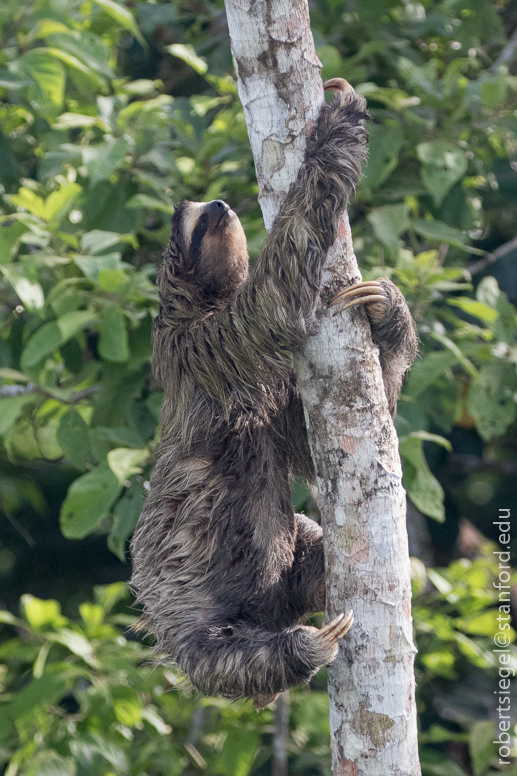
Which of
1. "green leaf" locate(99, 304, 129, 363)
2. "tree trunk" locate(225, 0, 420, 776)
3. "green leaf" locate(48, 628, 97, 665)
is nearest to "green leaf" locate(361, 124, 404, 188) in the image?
"green leaf" locate(99, 304, 129, 363)

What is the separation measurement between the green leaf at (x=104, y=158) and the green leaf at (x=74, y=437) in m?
1.23

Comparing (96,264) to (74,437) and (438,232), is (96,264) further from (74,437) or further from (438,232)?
(438,232)

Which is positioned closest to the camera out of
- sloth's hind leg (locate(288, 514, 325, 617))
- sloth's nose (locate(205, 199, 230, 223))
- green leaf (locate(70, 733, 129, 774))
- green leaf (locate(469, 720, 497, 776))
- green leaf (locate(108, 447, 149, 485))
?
sloth's nose (locate(205, 199, 230, 223))

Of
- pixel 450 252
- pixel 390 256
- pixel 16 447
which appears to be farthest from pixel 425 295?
pixel 16 447

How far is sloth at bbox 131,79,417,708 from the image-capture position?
2986 mm

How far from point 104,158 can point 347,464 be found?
2272mm

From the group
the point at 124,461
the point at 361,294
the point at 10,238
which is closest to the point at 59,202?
the point at 10,238

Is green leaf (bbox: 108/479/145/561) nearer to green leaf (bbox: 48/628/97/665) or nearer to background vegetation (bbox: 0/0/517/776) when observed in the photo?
background vegetation (bbox: 0/0/517/776)

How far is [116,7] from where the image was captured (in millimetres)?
4270

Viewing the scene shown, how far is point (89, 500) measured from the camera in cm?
388

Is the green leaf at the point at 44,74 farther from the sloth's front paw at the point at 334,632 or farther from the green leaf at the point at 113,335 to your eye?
the sloth's front paw at the point at 334,632

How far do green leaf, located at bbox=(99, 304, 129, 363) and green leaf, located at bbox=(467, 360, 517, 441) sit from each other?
80.7 inches

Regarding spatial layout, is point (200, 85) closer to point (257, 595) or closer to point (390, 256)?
point (390, 256)

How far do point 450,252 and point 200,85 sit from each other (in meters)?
2.68
